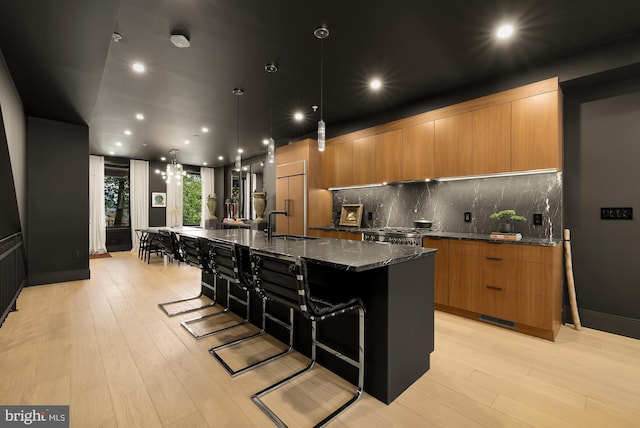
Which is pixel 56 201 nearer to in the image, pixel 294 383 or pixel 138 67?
pixel 138 67

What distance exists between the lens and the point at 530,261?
2.82 meters

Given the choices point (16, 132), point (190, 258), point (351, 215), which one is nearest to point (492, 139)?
point (351, 215)

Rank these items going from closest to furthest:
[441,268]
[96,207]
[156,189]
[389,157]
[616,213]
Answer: [616,213] < [441,268] < [389,157] < [96,207] < [156,189]

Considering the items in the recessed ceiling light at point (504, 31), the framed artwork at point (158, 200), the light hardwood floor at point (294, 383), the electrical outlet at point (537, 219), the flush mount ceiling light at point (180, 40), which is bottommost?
the light hardwood floor at point (294, 383)

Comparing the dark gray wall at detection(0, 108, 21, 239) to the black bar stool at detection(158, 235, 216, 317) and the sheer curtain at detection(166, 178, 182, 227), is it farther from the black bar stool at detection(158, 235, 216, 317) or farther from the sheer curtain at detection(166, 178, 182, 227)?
the sheer curtain at detection(166, 178, 182, 227)

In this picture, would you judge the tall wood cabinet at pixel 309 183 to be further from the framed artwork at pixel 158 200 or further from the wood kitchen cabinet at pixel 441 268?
the framed artwork at pixel 158 200

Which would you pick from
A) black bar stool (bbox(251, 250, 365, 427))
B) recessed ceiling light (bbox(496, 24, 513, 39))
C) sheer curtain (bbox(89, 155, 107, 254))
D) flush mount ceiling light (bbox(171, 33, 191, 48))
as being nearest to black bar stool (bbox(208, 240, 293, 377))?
black bar stool (bbox(251, 250, 365, 427))

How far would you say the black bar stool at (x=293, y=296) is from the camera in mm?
1662

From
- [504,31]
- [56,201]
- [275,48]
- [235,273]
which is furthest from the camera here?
[56,201]

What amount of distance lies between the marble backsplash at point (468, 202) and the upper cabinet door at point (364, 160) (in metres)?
0.35

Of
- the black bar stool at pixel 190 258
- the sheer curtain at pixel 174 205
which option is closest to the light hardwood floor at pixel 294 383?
the black bar stool at pixel 190 258

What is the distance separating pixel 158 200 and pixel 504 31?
31.5 ft

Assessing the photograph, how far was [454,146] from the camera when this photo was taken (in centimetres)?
362

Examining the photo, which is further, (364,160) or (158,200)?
(158,200)
